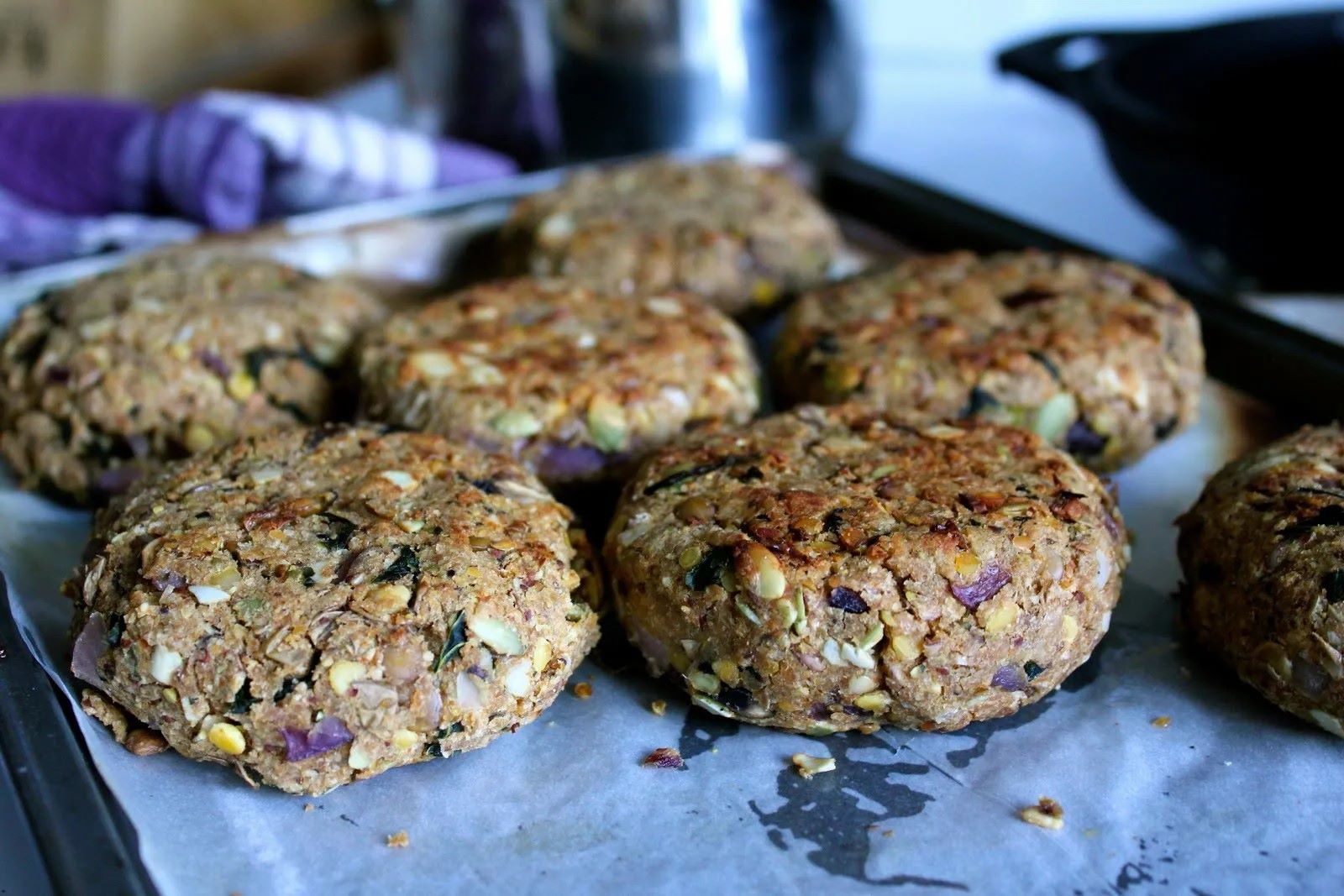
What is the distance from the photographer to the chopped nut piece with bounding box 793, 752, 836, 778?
1.41 metres

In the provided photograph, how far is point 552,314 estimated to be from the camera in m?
1.93

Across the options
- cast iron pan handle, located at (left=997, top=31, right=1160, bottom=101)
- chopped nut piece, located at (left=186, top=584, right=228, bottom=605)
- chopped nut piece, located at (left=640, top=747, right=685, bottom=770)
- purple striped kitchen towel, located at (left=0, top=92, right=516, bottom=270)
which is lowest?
chopped nut piece, located at (left=640, top=747, right=685, bottom=770)

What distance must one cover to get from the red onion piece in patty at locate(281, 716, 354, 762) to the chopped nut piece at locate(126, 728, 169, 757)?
17 centimetres

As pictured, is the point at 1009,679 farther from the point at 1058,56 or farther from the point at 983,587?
the point at 1058,56

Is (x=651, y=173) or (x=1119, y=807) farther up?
(x=651, y=173)

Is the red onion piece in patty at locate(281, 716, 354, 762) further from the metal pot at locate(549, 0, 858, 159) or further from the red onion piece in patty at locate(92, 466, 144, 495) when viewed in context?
the metal pot at locate(549, 0, 858, 159)

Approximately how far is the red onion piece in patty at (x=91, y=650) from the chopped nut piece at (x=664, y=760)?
57cm

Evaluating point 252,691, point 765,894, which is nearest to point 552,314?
point 252,691

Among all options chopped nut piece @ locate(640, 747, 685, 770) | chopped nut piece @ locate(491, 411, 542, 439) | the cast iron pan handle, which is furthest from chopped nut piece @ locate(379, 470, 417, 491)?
the cast iron pan handle

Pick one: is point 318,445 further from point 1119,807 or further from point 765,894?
point 1119,807

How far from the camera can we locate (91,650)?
1.38 metres

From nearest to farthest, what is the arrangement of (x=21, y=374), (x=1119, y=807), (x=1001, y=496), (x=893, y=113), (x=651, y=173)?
(x=1119, y=807) → (x=1001, y=496) → (x=21, y=374) → (x=651, y=173) → (x=893, y=113)

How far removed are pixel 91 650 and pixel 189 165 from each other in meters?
1.38

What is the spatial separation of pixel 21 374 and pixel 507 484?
790 millimetres
